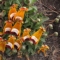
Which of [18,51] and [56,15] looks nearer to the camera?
[18,51]

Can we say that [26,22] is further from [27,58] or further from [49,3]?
[49,3]

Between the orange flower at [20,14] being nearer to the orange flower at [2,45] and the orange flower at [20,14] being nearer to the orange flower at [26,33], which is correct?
the orange flower at [26,33]

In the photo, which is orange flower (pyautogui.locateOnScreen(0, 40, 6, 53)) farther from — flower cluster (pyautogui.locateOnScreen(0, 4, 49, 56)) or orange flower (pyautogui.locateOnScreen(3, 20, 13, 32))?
orange flower (pyautogui.locateOnScreen(3, 20, 13, 32))

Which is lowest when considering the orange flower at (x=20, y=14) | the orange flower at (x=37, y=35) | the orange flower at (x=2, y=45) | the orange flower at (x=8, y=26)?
the orange flower at (x=2, y=45)

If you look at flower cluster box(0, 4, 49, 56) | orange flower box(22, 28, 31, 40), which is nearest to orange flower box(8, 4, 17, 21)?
flower cluster box(0, 4, 49, 56)

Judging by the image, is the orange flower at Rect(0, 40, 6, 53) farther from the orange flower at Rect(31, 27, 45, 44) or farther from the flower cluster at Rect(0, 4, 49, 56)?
the orange flower at Rect(31, 27, 45, 44)

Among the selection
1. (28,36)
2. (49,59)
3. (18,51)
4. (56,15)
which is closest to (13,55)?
(18,51)

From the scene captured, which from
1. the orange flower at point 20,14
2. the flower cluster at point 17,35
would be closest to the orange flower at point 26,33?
the flower cluster at point 17,35

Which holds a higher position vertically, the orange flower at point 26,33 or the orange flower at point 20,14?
the orange flower at point 20,14

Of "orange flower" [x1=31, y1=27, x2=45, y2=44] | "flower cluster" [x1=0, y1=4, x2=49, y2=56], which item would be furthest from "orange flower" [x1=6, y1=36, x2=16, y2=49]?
"orange flower" [x1=31, y1=27, x2=45, y2=44]

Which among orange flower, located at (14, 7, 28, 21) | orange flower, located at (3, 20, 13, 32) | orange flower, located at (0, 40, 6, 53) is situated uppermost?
orange flower, located at (14, 7, 28, 21)

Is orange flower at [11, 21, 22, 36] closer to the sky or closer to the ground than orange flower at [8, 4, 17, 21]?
closer to the ground
